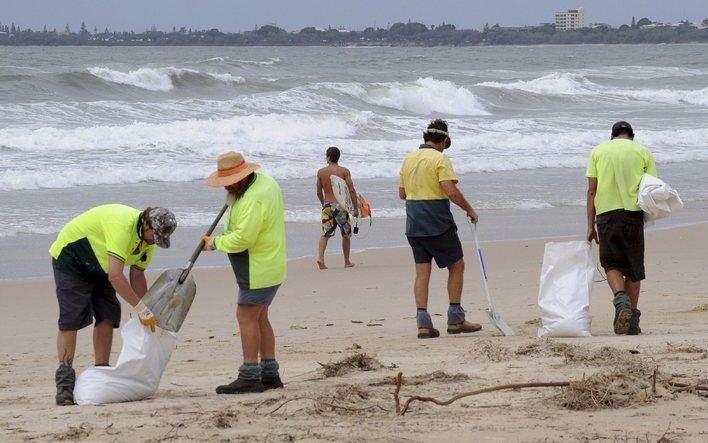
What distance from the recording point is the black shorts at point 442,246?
776 cm

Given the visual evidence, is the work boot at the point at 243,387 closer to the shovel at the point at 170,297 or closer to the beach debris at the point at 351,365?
the shovel at the point at 170,297

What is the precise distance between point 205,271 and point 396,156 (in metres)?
11.4

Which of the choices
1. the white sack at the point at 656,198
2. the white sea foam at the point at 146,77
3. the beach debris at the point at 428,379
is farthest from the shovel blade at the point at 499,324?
the white sea foam at the point at 146,77

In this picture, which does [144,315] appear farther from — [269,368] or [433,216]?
[433,216]

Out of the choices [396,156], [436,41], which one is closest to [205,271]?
[396,156]

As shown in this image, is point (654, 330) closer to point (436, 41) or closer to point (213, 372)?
point (213, 372)

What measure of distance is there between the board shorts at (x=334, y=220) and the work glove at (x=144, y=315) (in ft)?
19.5

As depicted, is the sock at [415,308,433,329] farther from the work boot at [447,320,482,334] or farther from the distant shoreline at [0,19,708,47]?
the distant shoreline at [0,19,708,47]

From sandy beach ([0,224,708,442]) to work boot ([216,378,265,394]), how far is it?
0.06 metres

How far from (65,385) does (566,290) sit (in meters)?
3.33

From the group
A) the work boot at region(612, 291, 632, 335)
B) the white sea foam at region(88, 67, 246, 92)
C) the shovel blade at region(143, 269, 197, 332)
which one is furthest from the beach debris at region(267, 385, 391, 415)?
the white sea foam at region(88, 67, 246, 92)

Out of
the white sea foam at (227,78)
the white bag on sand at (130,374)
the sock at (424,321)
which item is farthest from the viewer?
the white sea foam at (227,78)

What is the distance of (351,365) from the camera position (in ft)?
20.7

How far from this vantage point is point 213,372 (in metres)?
6.60
